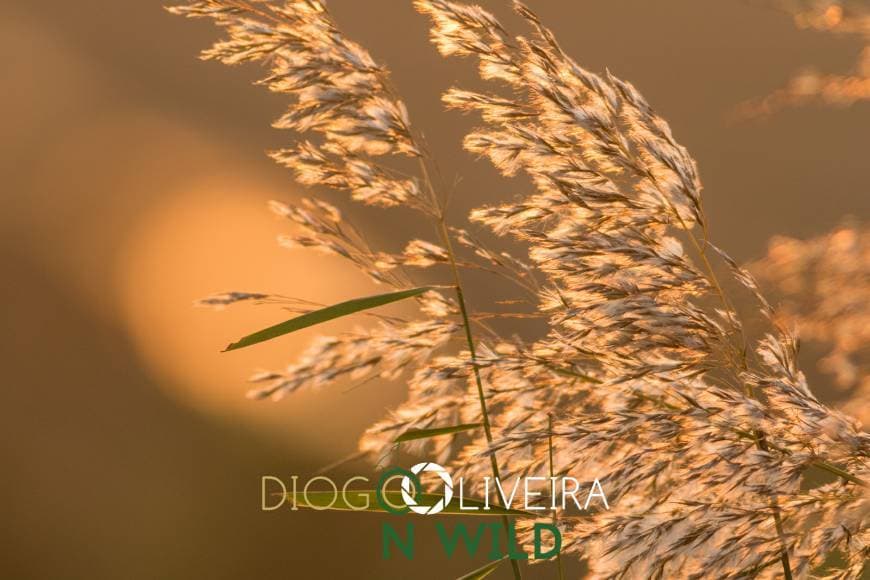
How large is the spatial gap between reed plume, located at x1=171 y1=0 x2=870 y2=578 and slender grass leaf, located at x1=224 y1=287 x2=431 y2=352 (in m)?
0.08

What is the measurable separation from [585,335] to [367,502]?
A: 1.10 feet

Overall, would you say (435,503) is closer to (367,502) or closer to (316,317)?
(367,502)

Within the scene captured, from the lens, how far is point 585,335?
45.6 inches

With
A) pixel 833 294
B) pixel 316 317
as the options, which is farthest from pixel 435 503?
pixel 833 294

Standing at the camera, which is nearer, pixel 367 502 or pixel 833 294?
pixel 367 502

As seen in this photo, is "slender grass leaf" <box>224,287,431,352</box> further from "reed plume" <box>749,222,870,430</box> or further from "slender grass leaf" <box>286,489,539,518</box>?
"reed plume" <box>749,222,870,430</box>

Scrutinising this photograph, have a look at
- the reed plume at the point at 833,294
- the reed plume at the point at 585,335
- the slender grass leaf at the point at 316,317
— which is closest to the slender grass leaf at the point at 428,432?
the reed plume at the point at 585,335

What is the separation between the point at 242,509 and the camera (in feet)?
16.1

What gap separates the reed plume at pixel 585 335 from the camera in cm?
104

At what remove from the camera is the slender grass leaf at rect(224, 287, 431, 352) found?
103 centimetres

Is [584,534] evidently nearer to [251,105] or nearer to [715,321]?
[715,321]

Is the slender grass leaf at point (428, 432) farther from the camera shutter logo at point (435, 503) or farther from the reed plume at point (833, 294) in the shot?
the reed plume at point (833, 294)

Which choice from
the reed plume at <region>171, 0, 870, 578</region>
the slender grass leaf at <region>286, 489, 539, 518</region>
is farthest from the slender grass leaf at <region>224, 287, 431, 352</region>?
the slender grass leaf at <region>286, 489, 539, 518</region>

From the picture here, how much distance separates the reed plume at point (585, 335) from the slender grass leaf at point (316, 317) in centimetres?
8
